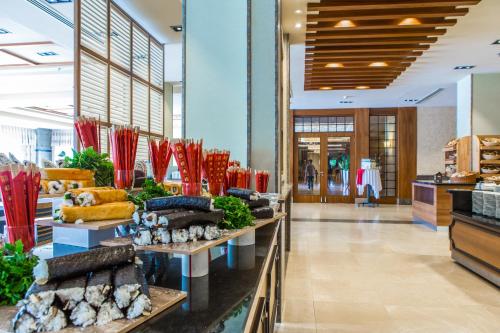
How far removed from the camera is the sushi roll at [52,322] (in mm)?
596

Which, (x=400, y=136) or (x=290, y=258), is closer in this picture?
(x=290, y=258)

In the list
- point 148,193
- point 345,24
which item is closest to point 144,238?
point 148,193

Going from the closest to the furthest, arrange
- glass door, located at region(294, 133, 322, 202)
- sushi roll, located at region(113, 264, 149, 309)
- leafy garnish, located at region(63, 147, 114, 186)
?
1. sushi roll, located at region(113, 264, 149, 309)
2. leafy garnish, located at region(63, 147, 114, 186)
3. glass door, located at region(294, 133, 322, 202)

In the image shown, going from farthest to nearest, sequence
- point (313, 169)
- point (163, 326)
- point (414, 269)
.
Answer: point (313, 169)
point (414, 269)
point (163, 326)

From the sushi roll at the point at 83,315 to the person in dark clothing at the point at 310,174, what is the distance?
12650 mm

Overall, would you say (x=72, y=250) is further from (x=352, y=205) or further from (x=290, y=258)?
(x=352, y=205)

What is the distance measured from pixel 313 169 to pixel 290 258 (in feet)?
27.3

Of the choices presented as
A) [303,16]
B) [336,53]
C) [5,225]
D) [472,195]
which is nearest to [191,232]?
[5,225]

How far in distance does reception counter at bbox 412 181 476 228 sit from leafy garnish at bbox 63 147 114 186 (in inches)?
287

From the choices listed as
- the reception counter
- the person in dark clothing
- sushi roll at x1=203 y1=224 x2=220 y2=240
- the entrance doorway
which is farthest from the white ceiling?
sushi roll at x1=203 y1=224 x2=220 y2=240

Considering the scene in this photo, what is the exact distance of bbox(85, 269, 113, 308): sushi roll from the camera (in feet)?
2.12

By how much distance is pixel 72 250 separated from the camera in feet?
3.84

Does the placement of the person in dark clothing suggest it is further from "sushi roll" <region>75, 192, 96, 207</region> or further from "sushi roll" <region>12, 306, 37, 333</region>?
"sushi roll" <region>12, 306, 37, 333</region>

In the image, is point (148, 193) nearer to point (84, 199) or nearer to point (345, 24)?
point (84, 199)
